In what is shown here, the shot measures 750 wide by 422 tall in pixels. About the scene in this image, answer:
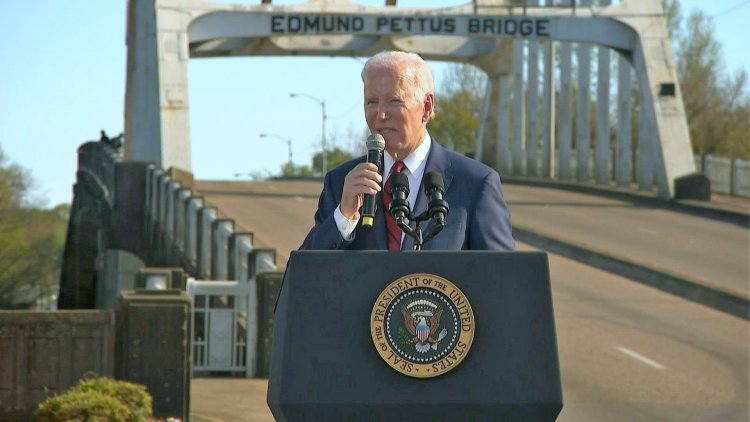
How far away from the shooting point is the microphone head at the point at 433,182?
515 centimetres

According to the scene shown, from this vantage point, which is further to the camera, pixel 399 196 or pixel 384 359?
pixel 399 196

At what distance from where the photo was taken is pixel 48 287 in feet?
384

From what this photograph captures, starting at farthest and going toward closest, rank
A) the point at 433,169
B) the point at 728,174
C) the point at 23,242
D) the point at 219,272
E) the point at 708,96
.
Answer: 1. the point at 23,242
2. the point at 708,96
3. the point at 728,174
4. the point at 219,272
5. the point at 433,169

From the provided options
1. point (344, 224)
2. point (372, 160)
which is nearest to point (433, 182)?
point (372, 160)

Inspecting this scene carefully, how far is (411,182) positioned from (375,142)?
426mm

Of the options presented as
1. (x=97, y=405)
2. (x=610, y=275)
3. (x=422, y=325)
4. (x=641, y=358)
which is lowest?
(x=641, y=358)

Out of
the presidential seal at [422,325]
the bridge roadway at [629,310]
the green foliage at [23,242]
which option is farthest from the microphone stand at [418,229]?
the green foliage at [23,242]

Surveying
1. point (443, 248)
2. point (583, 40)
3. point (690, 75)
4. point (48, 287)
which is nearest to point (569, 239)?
point (583, 40)

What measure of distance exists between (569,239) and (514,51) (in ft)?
131

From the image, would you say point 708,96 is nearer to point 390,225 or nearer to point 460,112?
point 460,112

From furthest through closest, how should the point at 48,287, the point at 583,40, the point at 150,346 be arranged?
the point at 48,287 < the point at 583,40 < the point at 150,346

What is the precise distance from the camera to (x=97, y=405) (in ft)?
38.8

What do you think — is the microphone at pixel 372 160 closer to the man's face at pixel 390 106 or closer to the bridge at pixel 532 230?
the man's face at pixel 390 106

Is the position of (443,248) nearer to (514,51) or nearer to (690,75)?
(514,51)
